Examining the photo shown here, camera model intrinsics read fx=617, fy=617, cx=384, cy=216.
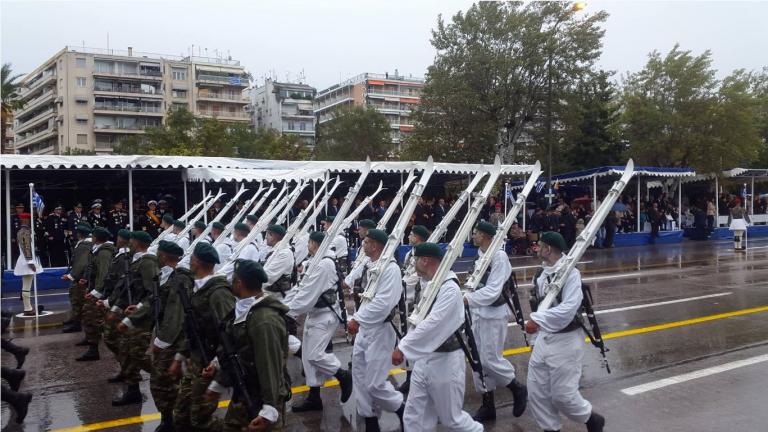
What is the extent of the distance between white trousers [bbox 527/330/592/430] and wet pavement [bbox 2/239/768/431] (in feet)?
2.89

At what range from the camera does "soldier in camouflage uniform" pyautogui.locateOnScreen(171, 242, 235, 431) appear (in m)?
4.62

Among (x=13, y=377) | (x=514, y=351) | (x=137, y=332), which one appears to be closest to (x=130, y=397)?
(x=137, y=332)

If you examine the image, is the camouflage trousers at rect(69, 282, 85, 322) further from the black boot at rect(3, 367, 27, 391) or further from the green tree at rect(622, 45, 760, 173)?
the green tree at rect(622, 45, 760, 173)

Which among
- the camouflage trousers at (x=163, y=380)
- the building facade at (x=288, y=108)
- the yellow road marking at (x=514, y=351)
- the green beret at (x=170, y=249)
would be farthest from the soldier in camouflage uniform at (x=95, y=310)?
the building facade at (x=288, y=108)

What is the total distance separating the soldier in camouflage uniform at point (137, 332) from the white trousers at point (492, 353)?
3.49 meters

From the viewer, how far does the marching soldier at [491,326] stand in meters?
6.44

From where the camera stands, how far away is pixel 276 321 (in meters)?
4.11

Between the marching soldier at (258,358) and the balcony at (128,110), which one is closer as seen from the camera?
the marching soldier at (258,358)

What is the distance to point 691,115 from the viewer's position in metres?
30.8

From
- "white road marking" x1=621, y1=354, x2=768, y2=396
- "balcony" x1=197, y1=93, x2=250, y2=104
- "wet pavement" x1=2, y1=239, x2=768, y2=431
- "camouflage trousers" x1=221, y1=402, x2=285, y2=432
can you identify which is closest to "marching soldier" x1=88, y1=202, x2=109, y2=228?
"wet pavement" x1=2, y1=239, x2=768, y2=431

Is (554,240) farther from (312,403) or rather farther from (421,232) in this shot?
(312,403)

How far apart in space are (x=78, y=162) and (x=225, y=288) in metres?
12.8

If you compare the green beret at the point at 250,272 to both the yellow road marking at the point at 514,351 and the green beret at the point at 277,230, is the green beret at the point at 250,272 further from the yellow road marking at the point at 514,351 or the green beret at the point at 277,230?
the green beret at the point at 277,230

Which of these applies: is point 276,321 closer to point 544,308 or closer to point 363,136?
point 544,308
